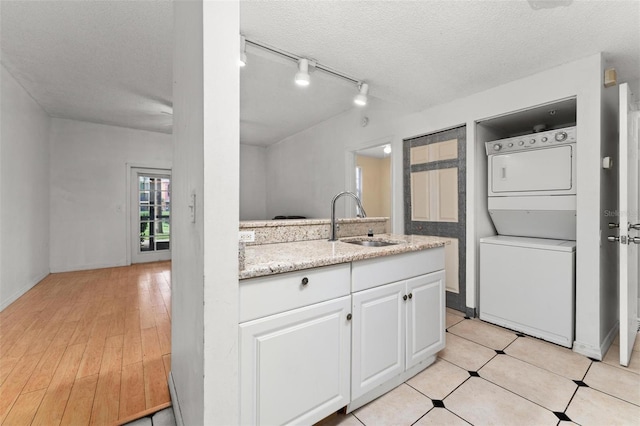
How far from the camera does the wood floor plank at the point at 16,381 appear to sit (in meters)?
1.49

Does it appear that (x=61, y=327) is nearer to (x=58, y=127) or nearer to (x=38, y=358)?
(x=38, y=358)

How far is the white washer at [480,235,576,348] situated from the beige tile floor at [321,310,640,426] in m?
0.20

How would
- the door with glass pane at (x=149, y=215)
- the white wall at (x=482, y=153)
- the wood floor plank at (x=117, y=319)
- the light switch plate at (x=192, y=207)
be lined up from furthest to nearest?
the door with glass pane at (x=149, y=215) < the wood floor plank at (x=117, y=319) < the white wall at (x=482, y=153) < the light switch plate at (x=192, y=207)

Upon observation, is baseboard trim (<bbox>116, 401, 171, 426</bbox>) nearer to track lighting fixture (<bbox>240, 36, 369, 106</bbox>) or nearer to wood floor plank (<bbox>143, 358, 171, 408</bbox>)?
wood floor plank (<bbox>143, 358, 171, 408</bbox>)

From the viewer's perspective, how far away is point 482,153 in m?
2.85

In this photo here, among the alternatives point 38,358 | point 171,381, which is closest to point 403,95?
point 171,381

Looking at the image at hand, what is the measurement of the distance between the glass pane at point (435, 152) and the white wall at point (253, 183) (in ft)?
13.4

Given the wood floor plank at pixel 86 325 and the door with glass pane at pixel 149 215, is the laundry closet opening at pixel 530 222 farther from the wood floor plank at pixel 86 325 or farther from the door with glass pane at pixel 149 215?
the door with glass pane at pixel 149 215

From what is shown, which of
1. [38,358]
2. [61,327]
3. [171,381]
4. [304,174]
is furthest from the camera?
[304,174]

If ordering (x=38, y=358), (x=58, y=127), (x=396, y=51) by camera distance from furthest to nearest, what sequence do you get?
(x=58, y=127) < (x=396, y=51) < (x=38, y=358)

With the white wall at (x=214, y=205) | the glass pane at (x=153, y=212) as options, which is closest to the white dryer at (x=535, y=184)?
the white wall at (x=214, y=205)

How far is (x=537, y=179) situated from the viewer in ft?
8.00

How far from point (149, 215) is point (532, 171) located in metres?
5.97

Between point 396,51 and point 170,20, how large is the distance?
170cm
